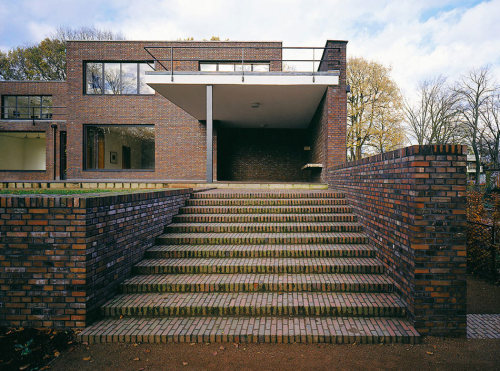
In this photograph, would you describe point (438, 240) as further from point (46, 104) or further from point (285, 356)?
point (46, 104)

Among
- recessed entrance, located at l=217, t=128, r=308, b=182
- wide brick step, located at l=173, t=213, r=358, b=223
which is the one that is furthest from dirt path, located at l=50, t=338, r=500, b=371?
recessed entrance, located at l=217, t=128, r=308, b=182

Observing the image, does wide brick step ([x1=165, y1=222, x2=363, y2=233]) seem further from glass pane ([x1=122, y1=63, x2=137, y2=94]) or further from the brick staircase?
glass pane ([x1=122, y1=63, x2=137, y2=94])

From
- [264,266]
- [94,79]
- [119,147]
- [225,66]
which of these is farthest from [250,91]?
[94,79]

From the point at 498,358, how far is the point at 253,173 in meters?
12.7

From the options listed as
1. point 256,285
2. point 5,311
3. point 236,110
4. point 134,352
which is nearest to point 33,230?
point 5,311

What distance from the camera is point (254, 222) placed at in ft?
16.8

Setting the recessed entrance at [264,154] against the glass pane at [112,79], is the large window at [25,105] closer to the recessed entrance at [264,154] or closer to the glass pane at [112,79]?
the glass pane at [112,79]

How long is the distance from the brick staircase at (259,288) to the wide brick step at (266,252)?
0.02 metres

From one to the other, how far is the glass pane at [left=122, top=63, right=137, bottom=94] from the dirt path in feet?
46.9

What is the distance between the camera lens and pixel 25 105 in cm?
1930

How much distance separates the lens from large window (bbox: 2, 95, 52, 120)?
19.1m

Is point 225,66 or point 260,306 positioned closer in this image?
point 260,306

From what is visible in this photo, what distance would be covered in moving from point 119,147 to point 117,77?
150 inches

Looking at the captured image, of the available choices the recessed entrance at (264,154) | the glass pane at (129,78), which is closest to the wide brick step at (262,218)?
the recessed entrance at (264,154)
